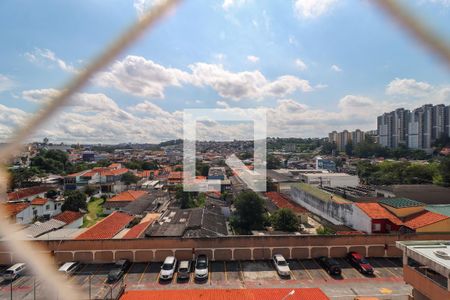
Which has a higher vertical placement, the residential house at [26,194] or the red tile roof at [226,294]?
the residential house at [26,194]

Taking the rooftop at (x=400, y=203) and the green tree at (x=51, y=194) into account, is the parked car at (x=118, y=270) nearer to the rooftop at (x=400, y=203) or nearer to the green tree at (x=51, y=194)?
the rooftop at (x=400, y=203)

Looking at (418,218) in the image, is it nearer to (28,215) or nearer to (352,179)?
(352,179)

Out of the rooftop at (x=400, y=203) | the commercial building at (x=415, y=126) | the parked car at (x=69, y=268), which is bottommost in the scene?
the parked car at (x=69, y=268)

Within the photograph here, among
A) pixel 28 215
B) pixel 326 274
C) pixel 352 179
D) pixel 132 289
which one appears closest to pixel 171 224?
pixel 132 289

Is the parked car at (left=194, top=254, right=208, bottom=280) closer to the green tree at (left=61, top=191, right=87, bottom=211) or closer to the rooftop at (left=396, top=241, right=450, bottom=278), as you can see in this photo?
the rooftop at (left=396, top=241, right=450, bottom=278)

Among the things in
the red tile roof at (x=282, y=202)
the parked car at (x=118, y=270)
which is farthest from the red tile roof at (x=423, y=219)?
the parked car at (x=118, y=270)

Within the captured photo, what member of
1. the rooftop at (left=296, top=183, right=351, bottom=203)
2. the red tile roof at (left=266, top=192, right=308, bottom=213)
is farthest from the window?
→ the red tile roof at (left=266, top=192, right=308, bottom=213)

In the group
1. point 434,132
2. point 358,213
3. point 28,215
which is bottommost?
point 28,215
